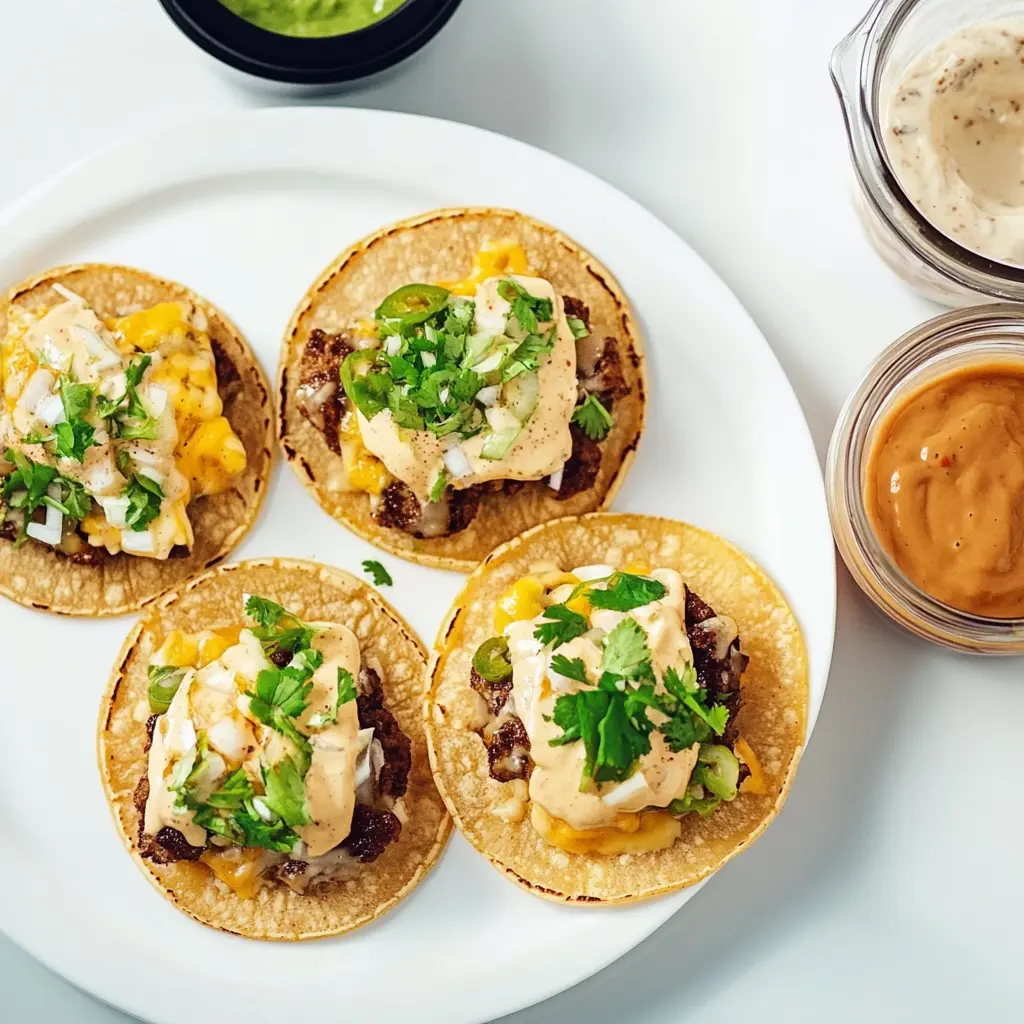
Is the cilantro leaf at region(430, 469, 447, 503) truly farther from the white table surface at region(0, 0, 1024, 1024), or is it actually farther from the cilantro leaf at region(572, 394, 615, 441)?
the white table surface at region(0, 0, 1024, 1024)

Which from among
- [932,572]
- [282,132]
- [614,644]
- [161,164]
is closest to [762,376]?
[932,572]

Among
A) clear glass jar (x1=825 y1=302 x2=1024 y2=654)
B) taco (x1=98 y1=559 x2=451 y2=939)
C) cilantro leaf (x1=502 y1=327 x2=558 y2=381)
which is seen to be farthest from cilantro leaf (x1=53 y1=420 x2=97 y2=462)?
clear glass jar (x1=825 y1=302 x2=1024 y2=654)

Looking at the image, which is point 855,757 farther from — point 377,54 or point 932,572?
point 377,54

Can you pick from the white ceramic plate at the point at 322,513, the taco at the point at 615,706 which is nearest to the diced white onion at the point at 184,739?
the white ceramic plate at the point at 322,513

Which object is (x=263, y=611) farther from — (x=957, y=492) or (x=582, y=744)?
(x=957, y=492)

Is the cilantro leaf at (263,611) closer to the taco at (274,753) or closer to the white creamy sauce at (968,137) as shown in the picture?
the taco at (274,753)

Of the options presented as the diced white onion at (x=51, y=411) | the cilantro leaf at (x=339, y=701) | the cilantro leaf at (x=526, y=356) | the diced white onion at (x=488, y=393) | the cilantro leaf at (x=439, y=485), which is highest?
the cilantro leaf at (x=526, y=356)
